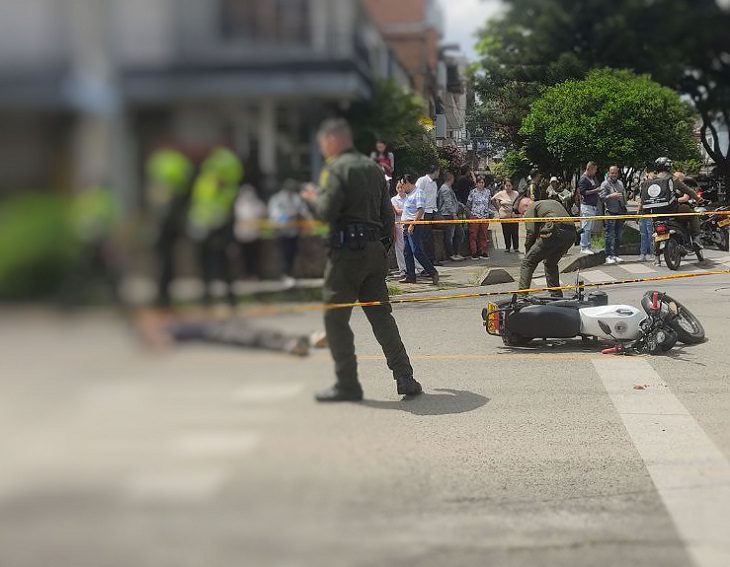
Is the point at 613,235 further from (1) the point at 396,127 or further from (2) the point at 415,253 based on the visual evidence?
(1) the point at 396,127

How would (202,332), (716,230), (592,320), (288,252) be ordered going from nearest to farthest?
1. (202,332)
2. (288,252)
3. (716,230)
4. (592,320)

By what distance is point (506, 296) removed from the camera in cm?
171

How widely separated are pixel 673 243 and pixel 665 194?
156 millimetres

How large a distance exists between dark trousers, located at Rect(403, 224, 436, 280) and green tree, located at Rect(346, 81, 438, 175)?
194 mm

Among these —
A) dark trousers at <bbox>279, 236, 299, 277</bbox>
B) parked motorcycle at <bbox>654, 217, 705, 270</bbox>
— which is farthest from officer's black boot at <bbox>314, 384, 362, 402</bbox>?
parked motorcycle at <bbox>654, 217, 705, 270</bbox>

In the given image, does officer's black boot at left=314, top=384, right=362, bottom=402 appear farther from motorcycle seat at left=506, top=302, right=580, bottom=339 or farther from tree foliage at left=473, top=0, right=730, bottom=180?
motorcycle seat at left=506, top=302, right=580, bottom=339

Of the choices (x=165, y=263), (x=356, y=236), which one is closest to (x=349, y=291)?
(x=356, y=236)

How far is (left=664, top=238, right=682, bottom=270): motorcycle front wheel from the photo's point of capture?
1654 millimetres

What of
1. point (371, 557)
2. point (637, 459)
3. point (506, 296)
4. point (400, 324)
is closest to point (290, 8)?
point (400, 324)

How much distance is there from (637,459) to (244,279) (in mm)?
2369

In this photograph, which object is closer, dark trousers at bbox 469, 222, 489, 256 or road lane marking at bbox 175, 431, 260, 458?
road lane marking at bbox 175, 431, 260, 458

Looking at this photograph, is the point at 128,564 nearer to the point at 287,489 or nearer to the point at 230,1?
the point at 287,489

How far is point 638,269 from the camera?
1.65 metres

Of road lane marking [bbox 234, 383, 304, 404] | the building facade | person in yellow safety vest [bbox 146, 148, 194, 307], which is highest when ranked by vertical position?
the building facade
